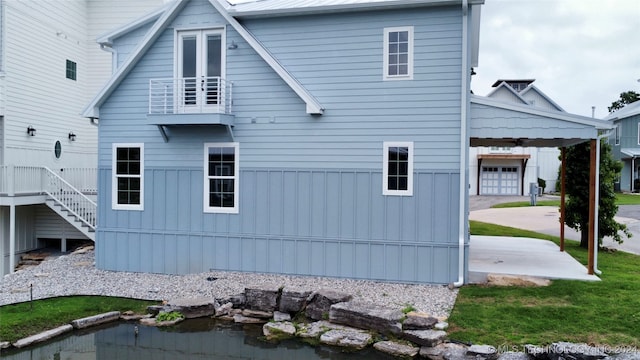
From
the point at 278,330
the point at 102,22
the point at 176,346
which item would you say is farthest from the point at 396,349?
the point at 102,22

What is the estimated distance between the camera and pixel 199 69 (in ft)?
40.9

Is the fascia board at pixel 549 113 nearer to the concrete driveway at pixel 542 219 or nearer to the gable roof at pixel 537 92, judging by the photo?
the concrete driveway at pixel 542 219

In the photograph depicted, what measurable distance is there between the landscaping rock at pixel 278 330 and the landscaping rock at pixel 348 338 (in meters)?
0.60

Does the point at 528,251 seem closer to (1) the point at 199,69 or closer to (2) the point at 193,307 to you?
(2) the point at 193,307

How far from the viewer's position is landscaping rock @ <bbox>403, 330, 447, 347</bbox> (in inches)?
316

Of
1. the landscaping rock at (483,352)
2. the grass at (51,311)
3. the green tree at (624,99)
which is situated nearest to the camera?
the landscaping rock at (483,352)

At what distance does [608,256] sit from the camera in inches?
580

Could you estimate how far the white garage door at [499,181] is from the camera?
37.8 meters

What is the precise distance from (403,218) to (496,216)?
14261mm

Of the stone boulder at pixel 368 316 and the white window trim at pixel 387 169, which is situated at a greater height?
the white window trim at pixel 387 169

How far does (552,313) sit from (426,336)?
8.13 feet

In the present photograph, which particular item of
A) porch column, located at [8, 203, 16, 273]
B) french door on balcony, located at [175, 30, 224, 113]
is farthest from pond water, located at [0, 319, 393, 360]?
porch column, located at [8, 203, 16, 273]

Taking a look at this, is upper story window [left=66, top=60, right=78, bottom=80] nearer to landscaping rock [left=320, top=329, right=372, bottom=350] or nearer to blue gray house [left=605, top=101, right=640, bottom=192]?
landscaping rock [left=320, top=329, right=372, bottom=350]

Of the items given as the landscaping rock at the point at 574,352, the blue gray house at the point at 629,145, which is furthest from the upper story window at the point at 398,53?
the blue gray house at the point at 629,145
